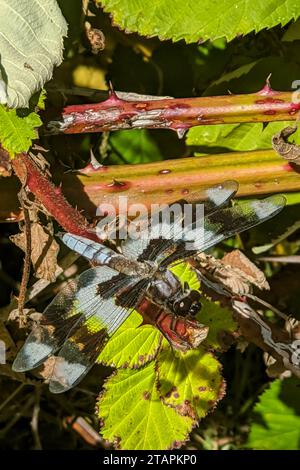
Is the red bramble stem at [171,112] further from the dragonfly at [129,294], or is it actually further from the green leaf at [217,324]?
the green leaf at [217,324]

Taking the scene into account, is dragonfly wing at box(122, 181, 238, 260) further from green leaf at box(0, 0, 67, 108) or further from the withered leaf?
green leaf at box(0, 0, 67, 108)

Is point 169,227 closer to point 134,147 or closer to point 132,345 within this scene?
point 132,345

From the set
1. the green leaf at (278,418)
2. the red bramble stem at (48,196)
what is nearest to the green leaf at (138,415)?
the red bramble stem at (48,196)

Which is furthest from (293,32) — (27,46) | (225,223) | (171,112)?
(27,46)

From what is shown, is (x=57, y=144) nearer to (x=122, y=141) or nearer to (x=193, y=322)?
(x=122, y=141)
